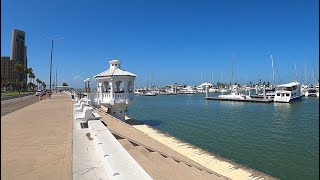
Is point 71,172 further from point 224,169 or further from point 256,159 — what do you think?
point 256,159

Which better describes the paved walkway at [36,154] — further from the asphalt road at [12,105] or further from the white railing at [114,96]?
the white railing at [114,96]

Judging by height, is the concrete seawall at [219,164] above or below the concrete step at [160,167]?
below

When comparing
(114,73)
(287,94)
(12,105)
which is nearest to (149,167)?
(114,73)

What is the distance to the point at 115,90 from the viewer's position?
27781 mm

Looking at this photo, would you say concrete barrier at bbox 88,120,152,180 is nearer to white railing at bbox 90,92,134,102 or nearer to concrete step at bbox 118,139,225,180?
concrete step at bbox 118,139,225,180

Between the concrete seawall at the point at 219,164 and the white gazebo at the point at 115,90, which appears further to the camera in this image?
the white gazebo at the point at 115,90

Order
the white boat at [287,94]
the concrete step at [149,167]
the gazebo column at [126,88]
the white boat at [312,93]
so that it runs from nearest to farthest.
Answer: the concrete step at [149,167]
the gazebo column at [126,88]
the white boat at [287,94]
the white boat at [312,93]

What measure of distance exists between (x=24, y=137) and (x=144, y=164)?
16.5 ft

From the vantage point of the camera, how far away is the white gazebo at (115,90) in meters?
Result: 26.4

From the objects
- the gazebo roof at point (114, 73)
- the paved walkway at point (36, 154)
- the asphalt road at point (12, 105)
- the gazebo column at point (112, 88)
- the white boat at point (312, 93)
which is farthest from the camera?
the white boat at point (312, 93)

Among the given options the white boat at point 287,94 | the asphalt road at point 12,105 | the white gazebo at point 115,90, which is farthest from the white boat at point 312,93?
the asphalt road at point 12,105

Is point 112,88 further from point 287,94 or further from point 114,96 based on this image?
point 287,94

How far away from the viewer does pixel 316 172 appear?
14.9 metres

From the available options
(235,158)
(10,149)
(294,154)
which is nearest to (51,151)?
(10,149)
